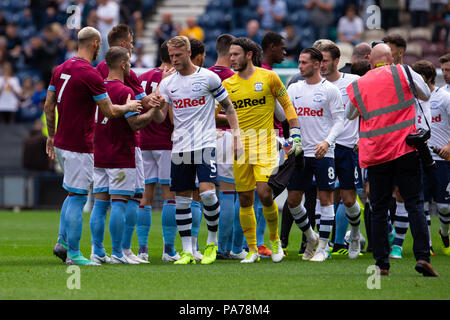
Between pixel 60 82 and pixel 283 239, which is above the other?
pixel 60 82

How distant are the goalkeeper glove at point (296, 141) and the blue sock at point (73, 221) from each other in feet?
7.35

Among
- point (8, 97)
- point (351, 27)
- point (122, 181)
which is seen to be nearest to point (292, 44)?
point (351, 27)

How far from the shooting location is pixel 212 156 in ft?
29.5

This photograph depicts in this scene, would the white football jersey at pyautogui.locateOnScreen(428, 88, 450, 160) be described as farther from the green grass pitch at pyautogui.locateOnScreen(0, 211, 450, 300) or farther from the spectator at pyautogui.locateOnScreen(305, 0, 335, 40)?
the spectator at pyautogui.locateOnScreen(305, 0, 335, 40)

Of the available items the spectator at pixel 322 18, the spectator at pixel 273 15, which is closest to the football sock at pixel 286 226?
the spectator at pixel 322 18

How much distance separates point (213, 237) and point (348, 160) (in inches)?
77.9

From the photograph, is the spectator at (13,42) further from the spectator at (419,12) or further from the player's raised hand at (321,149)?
the player's raised hand at (321,149)

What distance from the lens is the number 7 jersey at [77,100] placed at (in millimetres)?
8367

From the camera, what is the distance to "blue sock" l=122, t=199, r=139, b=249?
925cm

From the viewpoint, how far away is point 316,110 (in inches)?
380

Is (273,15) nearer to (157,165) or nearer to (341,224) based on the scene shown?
(341,224)

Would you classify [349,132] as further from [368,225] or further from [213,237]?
[213,237]
